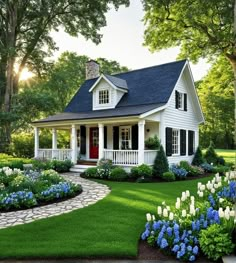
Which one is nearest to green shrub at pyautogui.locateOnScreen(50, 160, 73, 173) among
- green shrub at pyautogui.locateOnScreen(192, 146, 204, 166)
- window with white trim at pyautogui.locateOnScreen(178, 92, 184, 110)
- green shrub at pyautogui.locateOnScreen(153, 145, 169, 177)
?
green shrub at pyautogui.locateOnScreen(153, 145, 169, 177)

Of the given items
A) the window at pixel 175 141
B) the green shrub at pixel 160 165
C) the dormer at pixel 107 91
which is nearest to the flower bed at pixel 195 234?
the green shrub at pixel 160 165

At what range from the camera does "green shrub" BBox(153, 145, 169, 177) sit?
12.2m

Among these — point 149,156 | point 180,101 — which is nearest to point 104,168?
point 149,156

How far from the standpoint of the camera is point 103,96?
631 inches

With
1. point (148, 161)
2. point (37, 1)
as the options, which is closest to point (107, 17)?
point (37, 1)

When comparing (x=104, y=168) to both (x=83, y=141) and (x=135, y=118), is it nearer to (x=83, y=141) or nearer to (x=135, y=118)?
(x=135, y=118)

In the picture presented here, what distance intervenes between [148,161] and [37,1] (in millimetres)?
16730

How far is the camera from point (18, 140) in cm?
1991

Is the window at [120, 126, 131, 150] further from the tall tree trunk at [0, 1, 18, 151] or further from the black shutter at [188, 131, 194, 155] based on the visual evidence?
the tall tree trunk at [0, 1, 18, 151]

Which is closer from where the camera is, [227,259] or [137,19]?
[227,259]

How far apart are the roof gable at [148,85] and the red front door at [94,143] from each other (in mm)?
1602

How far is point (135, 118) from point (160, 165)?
260 centimetres

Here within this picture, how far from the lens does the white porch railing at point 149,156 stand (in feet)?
41.2

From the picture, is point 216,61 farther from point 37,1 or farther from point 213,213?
point 213,213
